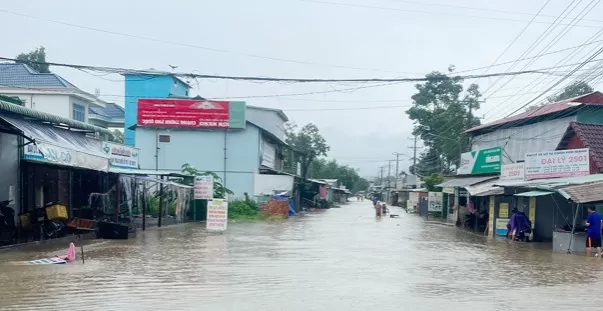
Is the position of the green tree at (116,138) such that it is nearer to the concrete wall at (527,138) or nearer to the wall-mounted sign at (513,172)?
the wall-mounted sign at (513,172)

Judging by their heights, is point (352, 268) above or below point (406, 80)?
below

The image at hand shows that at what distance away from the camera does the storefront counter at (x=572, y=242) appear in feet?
64.5

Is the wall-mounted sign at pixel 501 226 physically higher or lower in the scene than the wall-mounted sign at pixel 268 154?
lower

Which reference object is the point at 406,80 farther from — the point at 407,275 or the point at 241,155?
the point at 241,155

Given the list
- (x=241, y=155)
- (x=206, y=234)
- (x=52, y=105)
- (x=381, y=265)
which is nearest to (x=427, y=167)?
(x=241, y=155)

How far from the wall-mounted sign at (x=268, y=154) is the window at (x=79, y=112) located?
12872 mm

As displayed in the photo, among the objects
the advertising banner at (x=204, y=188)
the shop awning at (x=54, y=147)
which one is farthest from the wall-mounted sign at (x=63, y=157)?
the advertising banner at (x=204, y=188)

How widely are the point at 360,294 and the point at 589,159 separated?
16.8 meters

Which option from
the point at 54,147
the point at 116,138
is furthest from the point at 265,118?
the point at 54,147

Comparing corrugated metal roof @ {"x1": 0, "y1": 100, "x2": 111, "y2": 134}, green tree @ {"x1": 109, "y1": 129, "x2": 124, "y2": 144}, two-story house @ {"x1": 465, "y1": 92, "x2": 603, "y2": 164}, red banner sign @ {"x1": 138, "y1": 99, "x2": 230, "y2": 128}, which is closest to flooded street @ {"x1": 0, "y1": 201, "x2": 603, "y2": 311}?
corrugated metal roof @ {"x1": 0, "y1": 100, "x2": 111, "y2": 134}

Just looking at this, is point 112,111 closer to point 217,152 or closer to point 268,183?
point 217,152

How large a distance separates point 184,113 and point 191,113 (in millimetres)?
492

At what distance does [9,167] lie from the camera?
18.4 meters

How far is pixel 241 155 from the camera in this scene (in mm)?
43312
